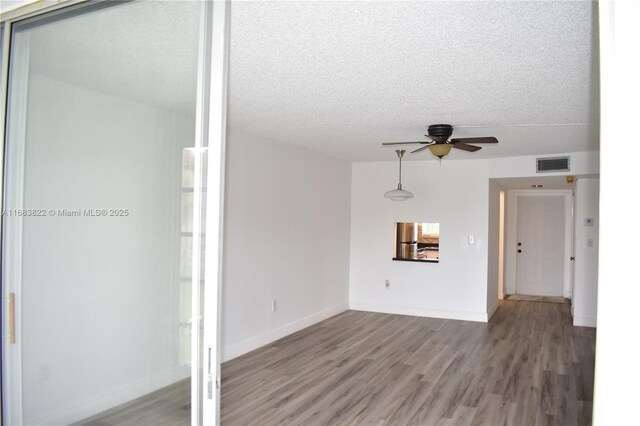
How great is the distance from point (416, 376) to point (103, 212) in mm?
3718

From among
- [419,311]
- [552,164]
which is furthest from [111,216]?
[419,311]

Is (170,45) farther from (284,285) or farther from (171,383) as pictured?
(284,285)

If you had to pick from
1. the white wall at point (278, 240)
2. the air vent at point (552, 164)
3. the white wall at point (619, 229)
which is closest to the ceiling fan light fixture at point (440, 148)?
the white wall at point (278, 240)

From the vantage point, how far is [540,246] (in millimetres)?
9789

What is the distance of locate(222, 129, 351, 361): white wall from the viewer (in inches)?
205

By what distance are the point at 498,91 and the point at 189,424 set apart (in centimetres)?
313

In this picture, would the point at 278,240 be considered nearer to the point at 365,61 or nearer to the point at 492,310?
the point at 365,61

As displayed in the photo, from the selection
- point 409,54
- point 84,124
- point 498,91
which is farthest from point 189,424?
point 498,91

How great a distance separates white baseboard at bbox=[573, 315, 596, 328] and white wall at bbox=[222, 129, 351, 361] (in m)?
3.59

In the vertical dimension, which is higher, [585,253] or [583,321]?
[585,253]

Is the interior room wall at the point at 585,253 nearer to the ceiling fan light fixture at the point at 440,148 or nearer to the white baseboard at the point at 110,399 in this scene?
the ceiling fan light fixture at the point at 440,148

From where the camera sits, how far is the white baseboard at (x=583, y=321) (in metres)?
6.97

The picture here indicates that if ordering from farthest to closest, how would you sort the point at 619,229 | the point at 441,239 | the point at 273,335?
the point at 441,239
the point at 273,335
the point at 619,229

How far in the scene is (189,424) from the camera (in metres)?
1.61
